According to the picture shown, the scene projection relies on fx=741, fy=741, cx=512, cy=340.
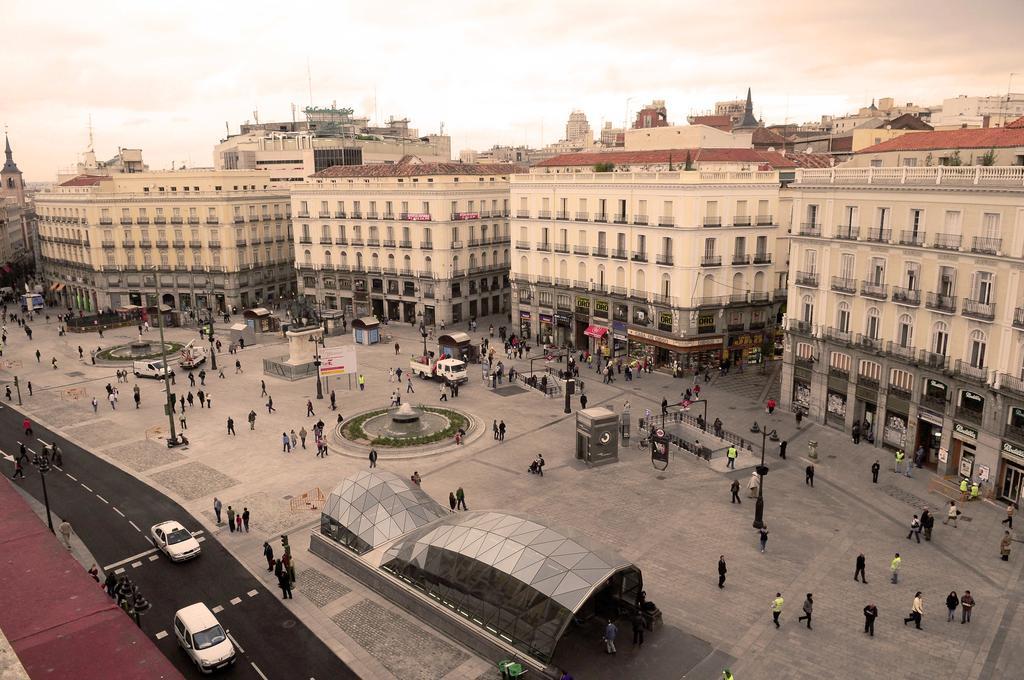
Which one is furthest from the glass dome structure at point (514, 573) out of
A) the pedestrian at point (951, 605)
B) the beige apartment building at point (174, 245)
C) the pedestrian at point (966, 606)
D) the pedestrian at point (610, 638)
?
the beige apartment building at point (174, 245)

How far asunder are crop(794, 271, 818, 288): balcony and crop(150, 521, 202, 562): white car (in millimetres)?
35925

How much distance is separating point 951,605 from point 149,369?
54858 mm

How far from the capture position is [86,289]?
8944cm

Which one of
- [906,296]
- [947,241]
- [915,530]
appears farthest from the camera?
[906,296]

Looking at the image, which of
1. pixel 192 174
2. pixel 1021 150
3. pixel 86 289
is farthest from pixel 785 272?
pixel 86 289

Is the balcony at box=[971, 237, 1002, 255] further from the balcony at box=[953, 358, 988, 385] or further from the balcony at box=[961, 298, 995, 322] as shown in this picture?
the balcony at box=[953, 358, 988, 385]

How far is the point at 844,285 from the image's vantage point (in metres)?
42.5

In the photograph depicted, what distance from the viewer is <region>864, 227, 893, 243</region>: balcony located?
130ft

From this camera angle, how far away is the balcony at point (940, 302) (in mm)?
36281

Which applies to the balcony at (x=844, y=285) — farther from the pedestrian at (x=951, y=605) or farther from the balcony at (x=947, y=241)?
the pedestrian at (x=951, y=605)

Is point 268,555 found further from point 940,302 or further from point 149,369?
point 149,369

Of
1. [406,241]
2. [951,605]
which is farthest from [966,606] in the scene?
[406,241]

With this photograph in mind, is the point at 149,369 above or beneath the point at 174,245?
beneath

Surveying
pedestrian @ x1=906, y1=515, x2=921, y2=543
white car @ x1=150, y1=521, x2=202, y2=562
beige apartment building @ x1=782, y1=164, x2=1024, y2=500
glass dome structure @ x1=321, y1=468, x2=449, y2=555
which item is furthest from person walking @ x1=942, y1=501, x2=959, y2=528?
white car @ x1=150, y1=521, x2=202, y2=562
